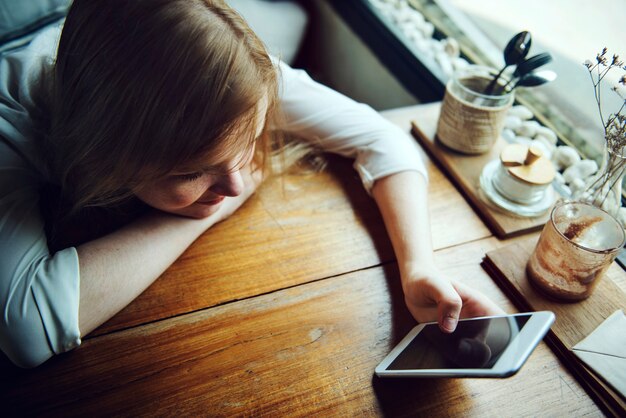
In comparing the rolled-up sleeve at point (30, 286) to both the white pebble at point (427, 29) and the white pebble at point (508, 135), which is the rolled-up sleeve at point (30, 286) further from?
the white pebble at point (427, 29)


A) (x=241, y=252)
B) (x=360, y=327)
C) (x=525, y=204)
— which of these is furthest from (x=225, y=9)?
(x=525, y=204)

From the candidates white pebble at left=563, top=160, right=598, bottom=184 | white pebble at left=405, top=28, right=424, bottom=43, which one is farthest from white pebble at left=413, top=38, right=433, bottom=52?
white pebble at left=563, top=160, right=598, bottom=184

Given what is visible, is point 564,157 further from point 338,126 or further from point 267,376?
point 267,376

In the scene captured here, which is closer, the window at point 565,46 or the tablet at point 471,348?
the tablet at point 471,348

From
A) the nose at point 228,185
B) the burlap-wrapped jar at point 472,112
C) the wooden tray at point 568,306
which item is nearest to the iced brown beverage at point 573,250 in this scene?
the wooden tray at point 568,306

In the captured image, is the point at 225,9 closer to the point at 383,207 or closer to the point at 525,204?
the point at 383,207

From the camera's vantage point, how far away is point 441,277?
0.64 meters

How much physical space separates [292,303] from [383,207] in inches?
9.7

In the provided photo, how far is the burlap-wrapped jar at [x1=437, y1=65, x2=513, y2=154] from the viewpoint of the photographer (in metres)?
0.83

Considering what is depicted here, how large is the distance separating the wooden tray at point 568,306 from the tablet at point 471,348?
12cm

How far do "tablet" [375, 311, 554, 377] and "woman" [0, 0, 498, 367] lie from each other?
27mm

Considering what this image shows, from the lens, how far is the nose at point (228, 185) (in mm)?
647

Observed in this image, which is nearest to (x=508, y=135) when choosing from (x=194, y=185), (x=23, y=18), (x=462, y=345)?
(x=462, y=345)

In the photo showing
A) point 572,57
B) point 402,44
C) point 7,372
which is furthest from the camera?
Answer: point 402,44
